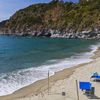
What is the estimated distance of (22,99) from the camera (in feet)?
66.1

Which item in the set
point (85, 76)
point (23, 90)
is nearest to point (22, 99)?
point (23, 90)

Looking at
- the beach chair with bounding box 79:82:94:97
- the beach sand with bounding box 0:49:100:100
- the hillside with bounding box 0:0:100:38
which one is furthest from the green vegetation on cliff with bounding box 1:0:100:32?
the beach chair with bounding box 79:82:94:97

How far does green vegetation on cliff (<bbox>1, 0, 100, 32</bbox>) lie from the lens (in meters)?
135

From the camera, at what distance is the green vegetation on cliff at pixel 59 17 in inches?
5310

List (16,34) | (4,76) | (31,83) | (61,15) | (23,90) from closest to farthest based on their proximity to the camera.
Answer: (23,90) → (31,83) → (4,76) → (61,15) → (16,34)

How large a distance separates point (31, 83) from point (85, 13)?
120 metres

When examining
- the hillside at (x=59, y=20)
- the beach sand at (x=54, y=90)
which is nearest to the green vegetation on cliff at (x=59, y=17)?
the hillside at (x=59, y=20)

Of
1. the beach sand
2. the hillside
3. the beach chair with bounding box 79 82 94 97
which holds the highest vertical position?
the hillside

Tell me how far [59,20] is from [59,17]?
6.15m

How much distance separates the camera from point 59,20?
15600 cm

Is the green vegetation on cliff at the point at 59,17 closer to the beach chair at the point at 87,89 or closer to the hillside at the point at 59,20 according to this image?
the hillside at the point at 59,20

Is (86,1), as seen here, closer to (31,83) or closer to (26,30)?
(26,30)

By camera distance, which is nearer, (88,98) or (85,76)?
(88,98)

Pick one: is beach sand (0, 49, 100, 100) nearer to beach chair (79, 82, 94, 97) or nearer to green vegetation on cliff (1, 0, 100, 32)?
beach chair (79, 82, 94, 97)
